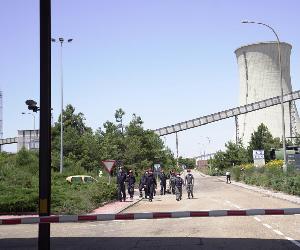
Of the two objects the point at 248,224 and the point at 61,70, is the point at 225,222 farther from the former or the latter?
the point at 61,70

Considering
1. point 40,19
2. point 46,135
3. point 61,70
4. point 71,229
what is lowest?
point 71,229

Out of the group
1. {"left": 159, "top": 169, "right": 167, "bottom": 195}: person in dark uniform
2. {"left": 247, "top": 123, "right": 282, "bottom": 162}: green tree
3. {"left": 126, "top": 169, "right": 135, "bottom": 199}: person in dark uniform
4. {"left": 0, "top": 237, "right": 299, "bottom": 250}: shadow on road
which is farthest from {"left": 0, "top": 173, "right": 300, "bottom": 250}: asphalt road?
{"left": 247, "top": 123, "right": 282, "bottom": 162}: green tree

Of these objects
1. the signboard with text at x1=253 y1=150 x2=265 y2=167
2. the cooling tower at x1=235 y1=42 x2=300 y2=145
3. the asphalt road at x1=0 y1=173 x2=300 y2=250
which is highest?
the cooling tower at x1=235 y1=42 x2=300 y2=145

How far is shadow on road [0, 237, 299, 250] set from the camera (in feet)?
35.2

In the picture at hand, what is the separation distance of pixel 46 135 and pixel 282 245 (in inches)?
210

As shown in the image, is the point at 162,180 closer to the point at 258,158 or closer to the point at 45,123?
the point at 258,158

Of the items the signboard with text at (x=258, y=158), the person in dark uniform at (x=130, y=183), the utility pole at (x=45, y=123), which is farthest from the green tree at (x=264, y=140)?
the utility pole at (x=45, y=123)

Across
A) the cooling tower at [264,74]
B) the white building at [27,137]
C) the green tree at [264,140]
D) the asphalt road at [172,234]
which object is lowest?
the asphalt road at [172,234]

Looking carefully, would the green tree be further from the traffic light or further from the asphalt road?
the asphalt road

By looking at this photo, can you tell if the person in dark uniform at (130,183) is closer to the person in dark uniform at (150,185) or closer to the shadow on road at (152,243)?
the person in dark uniform at (150,185)

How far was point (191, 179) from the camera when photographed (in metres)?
31.9

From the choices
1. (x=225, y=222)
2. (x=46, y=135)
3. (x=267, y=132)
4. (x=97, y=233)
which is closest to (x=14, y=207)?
(x=97, y=233)

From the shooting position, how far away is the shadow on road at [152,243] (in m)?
10.7

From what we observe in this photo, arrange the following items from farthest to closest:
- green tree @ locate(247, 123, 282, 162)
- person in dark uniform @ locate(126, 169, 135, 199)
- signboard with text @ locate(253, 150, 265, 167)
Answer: green tree @ locate(247, 123, 282, 162)
signboard with text @ locate(253, 150, 265, 167)
person in dark uniform @ locate(126, 169, 135, 199)
